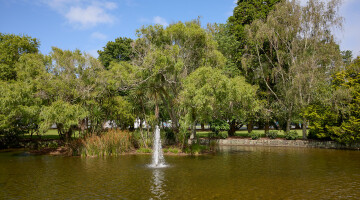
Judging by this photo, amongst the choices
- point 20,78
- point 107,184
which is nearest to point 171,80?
point 107,184

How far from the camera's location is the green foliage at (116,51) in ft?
148

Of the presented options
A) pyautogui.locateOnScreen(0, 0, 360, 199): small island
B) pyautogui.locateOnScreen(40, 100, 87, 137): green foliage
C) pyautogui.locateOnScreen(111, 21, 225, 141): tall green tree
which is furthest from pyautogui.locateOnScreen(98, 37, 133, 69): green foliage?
pyautogui.locateOnScreen(40, 100, 87, 137): green foliage

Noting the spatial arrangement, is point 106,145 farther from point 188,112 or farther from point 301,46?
point 301,46

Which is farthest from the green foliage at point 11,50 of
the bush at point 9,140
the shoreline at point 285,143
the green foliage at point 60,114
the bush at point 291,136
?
the bush at point 291,136

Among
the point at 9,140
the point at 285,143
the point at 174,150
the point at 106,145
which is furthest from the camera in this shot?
the point at 9,140

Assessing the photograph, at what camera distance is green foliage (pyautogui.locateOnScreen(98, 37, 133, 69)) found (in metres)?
45.0

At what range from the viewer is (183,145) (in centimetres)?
2502

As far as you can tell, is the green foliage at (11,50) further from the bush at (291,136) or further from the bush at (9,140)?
the bush at (291,136)

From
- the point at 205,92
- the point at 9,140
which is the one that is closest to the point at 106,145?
the point at 205,92

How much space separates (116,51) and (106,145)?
25.3 metres

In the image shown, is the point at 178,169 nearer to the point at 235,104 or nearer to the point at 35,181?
the point at 35,181

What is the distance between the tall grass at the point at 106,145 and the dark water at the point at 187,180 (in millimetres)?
3244

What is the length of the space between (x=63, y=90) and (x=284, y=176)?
61.4 feet

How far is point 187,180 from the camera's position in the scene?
13.7m
